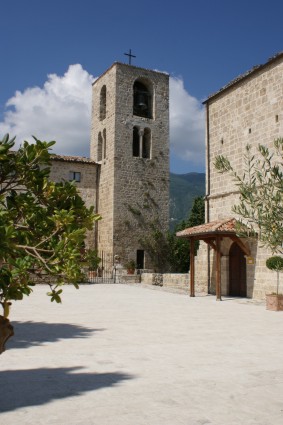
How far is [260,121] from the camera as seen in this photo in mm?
16172

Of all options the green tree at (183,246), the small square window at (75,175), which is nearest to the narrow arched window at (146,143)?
the small square window at (75,175)

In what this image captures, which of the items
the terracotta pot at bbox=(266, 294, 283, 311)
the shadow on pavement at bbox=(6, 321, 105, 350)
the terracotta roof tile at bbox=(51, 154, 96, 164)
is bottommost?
the shadow on pavement at bbox=(6, 321, 105, 350)

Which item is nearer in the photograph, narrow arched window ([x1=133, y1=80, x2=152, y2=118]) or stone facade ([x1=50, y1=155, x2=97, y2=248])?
stone facade ([x1=50, y1=155, x2=97, y2=248])

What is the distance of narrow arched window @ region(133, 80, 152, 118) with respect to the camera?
105ft

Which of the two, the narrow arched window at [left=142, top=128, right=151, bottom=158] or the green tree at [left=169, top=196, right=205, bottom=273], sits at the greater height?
the narrow arched window at [left=142, top=128, right=151, bottom=158]

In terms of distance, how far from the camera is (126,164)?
99.2ft

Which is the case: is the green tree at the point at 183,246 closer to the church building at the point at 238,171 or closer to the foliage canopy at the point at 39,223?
the church building at the point at 238,171

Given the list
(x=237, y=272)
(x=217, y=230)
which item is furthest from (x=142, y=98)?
(x=217, y=230)

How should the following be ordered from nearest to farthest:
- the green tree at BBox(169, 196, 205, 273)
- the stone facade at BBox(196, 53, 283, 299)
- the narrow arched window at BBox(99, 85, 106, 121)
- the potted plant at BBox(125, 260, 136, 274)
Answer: the stone facade at BBox(196, 53, 283, 299), the potted plant at BBox(125, 260, 136, 274), the green tree at BBox(169, 196, 205, 273), the narrow arched window at BBox(99, 85, 106, 121)

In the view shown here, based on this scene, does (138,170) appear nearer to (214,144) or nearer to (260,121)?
(214,144)

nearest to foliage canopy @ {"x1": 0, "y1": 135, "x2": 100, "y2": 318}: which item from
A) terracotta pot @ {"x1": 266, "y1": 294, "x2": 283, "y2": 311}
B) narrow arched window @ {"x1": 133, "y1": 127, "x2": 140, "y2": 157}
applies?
terracotta pot @ {"x1": 266, "y1": 294, "x2": 283, "y2": 311}

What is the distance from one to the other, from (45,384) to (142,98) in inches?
1139

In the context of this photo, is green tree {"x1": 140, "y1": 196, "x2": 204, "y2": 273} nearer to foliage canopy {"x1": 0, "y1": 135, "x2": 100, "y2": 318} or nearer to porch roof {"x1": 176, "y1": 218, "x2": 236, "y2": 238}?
porch roof {"x1": 176, "y1": 218, "x2": 236, "y2": 238}

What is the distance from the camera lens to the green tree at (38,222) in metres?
3.89
